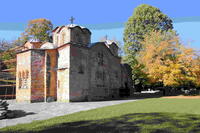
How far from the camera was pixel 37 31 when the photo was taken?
3859cm

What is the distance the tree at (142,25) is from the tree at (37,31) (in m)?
16.9

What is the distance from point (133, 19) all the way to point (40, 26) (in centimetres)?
2007

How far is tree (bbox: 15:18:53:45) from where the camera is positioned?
1518 inches

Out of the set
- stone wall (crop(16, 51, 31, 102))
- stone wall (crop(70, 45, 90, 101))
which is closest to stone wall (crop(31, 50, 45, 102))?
stone wall (crop(16, 51, 31, 102))

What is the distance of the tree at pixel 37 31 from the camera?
38.6 m

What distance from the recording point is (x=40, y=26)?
3916cm

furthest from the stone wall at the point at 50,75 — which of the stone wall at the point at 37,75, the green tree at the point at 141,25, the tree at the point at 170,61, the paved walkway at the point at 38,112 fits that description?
the green tree at the point at 141,25

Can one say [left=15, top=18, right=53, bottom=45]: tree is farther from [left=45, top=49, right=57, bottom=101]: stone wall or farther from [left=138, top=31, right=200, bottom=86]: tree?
[left=138, top=31, right=200, bottom=86]: tree

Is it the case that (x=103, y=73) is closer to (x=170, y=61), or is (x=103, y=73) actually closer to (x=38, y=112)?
(x=170, y=61)

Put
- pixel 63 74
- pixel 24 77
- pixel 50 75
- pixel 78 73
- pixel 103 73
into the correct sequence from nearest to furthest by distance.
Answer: pixel 63 74 < pixel 78 73 < pixel 50 75 < pixel 24 77 < pixel 103 73

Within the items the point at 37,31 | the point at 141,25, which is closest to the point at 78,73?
the point at 37,31

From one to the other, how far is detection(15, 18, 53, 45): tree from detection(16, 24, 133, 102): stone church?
16611 millimetres

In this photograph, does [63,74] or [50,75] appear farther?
[50,75]

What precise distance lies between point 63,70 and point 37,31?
21.4 metres
